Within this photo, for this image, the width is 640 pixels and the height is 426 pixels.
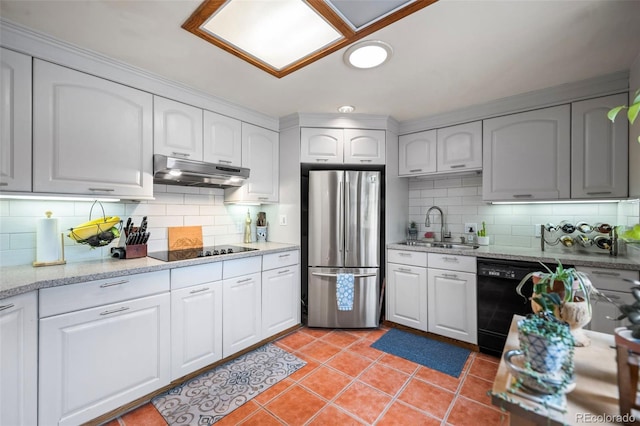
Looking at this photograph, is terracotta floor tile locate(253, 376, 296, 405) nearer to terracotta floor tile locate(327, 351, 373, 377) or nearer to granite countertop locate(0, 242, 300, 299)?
terracotta floor tile locate(327, 351, 373, 377)

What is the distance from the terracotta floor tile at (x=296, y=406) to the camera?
5.41 ft

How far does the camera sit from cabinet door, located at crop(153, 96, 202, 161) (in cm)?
212

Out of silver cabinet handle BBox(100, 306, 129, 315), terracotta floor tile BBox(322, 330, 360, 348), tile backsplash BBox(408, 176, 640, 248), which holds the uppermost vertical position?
tile backsplash BBox(408, 176, 640, 248)

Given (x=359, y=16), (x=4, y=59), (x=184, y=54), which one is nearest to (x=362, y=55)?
(x=359, y=16)

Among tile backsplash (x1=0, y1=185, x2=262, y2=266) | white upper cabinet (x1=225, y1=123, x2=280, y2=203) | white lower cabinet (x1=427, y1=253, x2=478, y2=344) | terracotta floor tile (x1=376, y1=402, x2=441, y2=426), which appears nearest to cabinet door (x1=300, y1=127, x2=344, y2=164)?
white upper cabinet (x1=225, y1=123, x2=280, y2=203)

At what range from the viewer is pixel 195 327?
6.61 ft

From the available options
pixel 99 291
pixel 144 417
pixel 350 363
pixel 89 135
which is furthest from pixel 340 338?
pixel 89 135

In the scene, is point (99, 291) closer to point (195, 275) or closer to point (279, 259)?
point (195, 275)

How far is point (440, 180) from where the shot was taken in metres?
3.23

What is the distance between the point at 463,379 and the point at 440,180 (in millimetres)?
2059

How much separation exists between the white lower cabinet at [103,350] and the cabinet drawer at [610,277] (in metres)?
3.01

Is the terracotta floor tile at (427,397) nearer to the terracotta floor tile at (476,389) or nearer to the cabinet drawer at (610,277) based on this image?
the terracotta floor tile at (476,389)

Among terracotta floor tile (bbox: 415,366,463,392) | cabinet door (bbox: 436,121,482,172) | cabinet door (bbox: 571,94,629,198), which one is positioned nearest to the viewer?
terracotta floor tile (bbox: 415,366,463,392)

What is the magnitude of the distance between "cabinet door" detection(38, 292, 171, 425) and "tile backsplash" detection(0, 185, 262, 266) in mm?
655
